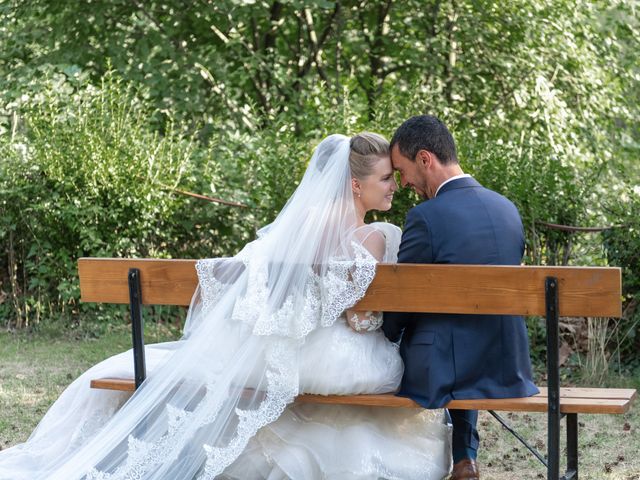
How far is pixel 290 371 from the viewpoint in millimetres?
3838

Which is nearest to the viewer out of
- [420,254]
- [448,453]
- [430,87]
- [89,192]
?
[420,254]

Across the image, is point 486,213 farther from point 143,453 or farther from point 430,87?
point 430,87

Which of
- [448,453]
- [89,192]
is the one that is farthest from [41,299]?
[448,453]

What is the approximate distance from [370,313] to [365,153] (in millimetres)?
714

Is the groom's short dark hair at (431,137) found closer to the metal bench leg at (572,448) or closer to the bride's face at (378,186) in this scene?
the bride's face at (378,186)

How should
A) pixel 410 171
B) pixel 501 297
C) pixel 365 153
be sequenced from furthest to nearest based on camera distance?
pixel 365 153 < pixel 410 171 < pixel 501 297

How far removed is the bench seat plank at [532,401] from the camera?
143 inches

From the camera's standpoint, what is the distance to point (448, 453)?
4.16 m

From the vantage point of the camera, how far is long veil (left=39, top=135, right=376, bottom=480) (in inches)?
150

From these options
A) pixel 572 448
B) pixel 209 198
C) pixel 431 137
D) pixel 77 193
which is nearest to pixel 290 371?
pixel 431 137

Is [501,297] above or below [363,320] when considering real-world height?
above

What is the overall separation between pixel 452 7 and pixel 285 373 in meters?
7.31

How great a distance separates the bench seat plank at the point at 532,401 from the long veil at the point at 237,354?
8.2 inches

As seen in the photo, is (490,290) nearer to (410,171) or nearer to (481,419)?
(410,171)
